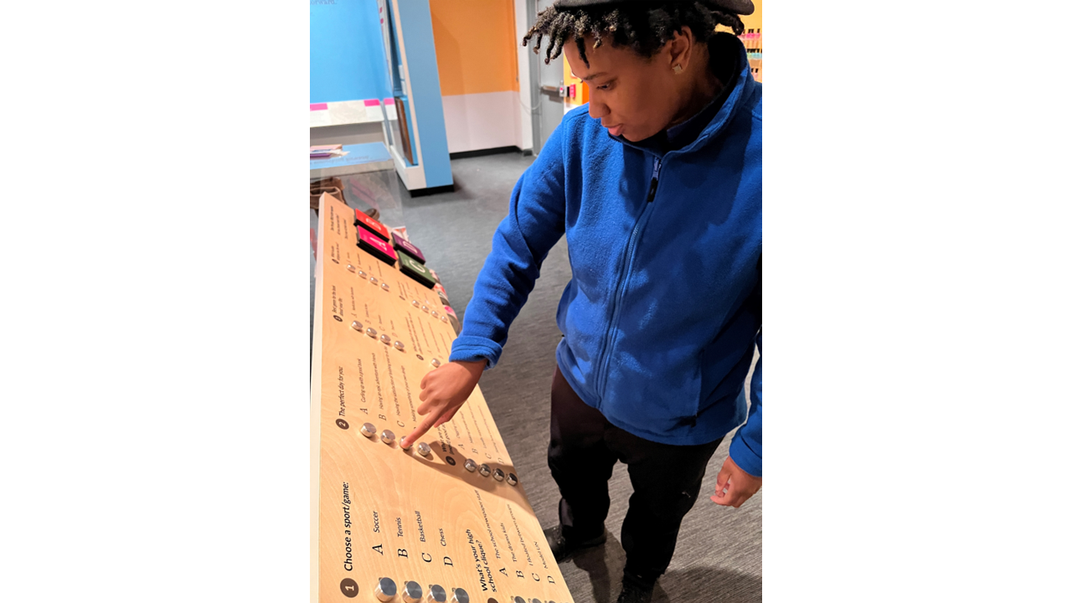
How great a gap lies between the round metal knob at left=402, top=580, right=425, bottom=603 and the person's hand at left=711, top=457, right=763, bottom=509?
21.9 inches

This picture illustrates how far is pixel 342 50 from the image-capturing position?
509cm

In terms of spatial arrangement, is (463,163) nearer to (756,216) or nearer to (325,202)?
(325,202)

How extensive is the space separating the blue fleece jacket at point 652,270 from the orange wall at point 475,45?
6828mm

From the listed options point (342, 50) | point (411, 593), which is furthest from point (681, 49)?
point (342, 50)

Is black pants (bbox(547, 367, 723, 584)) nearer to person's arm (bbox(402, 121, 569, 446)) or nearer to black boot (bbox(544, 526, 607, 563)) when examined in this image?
black boot (bbox(544, 526, 607, 563))

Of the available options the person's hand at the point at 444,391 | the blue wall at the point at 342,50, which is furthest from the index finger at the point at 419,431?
the blue wall at the point at 342,50

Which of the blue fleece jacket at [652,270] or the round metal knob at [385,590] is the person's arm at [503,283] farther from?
the round metal knob at [385,590]

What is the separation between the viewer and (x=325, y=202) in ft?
5.28

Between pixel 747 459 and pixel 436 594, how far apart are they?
559mm

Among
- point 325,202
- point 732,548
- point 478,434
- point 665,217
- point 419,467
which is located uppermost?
point 665,217

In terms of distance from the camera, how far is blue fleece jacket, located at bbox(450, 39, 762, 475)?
78 centimetres

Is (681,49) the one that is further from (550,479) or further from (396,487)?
(550,479)
